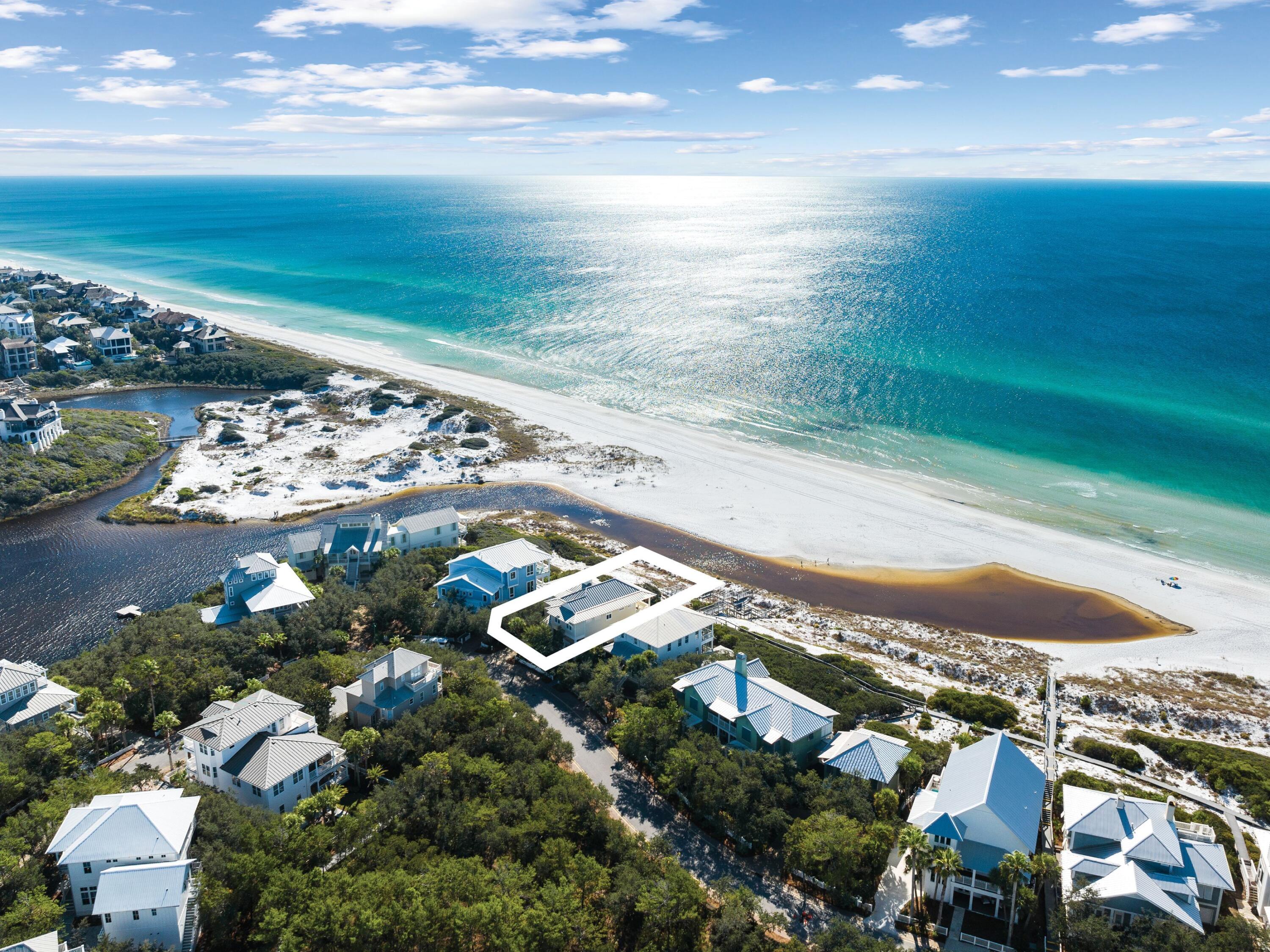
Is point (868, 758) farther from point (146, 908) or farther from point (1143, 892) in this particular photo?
point (146, 908)

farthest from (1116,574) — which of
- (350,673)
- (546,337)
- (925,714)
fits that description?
(546,337)

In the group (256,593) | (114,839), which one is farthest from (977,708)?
(256,593)

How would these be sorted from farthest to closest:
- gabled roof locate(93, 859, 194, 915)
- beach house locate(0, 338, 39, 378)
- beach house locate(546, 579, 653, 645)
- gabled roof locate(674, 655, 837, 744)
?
beach house locate(0, 338, 39, 378)
beach house locate(546, 579, 653, 645)
gabled roof locate(674, 655, 837, 744)
gabled roof locate(93, 859, 194, 915)

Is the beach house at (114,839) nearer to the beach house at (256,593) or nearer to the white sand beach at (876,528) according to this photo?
the beach house at (256,593)

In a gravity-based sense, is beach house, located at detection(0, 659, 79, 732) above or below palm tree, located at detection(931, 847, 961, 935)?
above

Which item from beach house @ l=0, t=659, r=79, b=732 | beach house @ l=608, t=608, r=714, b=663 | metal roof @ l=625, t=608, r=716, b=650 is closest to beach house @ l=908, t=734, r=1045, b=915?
beach house @ l=608, t=608, r=714, b=663

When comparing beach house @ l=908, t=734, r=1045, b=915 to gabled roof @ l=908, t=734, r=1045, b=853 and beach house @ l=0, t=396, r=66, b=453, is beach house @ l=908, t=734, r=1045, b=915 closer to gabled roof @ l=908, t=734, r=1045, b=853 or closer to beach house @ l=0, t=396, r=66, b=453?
gabled roof @ l=908, t=734, r=1045, b=853

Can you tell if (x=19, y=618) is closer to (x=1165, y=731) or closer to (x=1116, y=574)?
(x=1165, y=731)

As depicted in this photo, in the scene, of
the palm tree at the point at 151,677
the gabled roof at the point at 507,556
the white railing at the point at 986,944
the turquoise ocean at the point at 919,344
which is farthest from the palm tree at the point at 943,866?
the turquoise ocean at the point at 919,344
